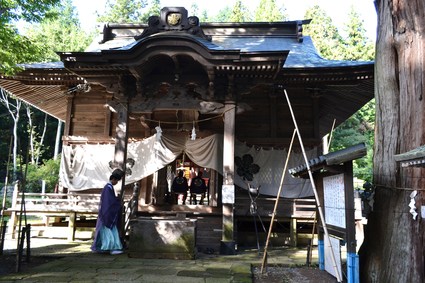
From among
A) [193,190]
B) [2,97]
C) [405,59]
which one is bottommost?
[193,190]

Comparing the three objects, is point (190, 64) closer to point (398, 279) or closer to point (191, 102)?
point (191, 102)

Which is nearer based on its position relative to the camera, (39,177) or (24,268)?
(24,268)

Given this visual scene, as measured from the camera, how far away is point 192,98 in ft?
26.8

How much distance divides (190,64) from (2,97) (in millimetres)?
24555

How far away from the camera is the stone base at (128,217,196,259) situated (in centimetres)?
666

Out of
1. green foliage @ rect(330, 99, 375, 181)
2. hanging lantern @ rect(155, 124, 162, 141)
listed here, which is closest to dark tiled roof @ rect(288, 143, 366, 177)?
hanging lantern @ rect(155, 124, 162, 141)

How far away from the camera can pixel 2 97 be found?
25.9 m

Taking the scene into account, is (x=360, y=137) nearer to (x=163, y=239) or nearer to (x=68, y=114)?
(x=68, y=114)

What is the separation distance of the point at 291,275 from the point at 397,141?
280 cm

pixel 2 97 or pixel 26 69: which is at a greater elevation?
pixel 2 97

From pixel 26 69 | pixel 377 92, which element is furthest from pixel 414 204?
pixel 26 69

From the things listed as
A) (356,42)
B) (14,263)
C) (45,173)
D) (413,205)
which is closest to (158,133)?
(14,263)

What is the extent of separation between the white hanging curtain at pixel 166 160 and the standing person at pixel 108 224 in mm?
2317

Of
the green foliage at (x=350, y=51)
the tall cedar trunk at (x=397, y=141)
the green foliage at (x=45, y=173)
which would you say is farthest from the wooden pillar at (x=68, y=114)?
the green foliage at (x=350, y=51)
